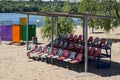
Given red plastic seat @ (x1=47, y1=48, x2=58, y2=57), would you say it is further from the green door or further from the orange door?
the green door

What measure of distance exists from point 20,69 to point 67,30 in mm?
10424

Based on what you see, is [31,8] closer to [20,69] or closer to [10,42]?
[10,42]

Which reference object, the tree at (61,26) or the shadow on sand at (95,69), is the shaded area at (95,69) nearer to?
the shadow on sand at (95,69)

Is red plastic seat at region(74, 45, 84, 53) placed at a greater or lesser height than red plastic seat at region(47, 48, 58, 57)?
greater

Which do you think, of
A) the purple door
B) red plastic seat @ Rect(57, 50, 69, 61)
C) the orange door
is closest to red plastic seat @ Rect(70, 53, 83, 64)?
red plastic seat @ Rect(57, 50, 69, 61)

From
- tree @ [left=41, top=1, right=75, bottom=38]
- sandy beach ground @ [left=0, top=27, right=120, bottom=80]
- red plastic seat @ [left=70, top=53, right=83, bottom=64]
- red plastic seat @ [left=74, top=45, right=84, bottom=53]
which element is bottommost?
sandy beach ground @ [left=0, top=27, right=120, bottom=80]

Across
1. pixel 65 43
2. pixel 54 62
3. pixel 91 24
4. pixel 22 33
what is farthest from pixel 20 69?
pixel 91 24

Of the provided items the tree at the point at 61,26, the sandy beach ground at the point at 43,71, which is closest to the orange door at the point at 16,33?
the tree at the point at 61,26

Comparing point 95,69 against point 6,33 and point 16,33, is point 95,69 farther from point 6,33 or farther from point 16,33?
point 6,33

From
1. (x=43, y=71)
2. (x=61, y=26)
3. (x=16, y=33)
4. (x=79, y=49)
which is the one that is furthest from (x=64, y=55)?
(x=61, y=26)

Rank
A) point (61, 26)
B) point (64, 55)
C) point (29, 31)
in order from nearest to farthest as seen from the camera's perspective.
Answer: point (64, 55) → point (29, 31) → point (61, 26)

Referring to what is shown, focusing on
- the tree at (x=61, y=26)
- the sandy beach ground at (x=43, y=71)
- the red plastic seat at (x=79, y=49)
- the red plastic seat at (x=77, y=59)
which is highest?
the tree at (x=61, y=26)

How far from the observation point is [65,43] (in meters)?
17.7

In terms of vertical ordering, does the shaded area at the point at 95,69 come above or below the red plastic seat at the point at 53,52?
below
